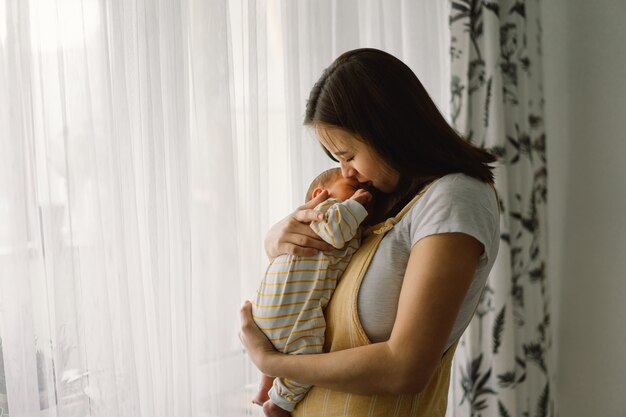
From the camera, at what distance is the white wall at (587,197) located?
2.50m

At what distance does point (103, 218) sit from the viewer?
147 centimetres

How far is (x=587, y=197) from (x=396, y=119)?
1755 mm

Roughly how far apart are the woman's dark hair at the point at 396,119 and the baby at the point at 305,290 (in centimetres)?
15

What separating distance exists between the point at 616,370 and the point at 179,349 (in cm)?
187

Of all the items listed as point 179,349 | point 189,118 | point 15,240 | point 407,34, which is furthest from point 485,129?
point 15,240

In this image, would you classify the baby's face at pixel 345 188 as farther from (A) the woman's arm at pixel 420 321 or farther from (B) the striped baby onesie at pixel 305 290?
(A) the woman's arm at pixel 420 321

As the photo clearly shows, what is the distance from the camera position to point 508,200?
2.33 m

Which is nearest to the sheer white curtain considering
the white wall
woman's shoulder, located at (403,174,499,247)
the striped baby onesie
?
the striped baby onesie

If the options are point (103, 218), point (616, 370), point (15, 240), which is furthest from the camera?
point (616, 370)

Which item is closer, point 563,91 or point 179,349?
point 179,349

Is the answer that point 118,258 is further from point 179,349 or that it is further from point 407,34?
point 407,34

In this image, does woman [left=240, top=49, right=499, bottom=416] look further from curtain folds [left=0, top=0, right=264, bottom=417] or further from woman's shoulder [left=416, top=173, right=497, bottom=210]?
curtain folds [left=0, top=0, right=264, bottom=417]

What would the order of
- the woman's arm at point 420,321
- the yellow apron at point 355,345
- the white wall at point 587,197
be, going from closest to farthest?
the woman's arm at point 420,321, the yellow apron at point 355,345, the white wall at point 587,197

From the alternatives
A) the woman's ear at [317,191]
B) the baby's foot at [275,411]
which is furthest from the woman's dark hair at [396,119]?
the baby's foot at [275,411]
